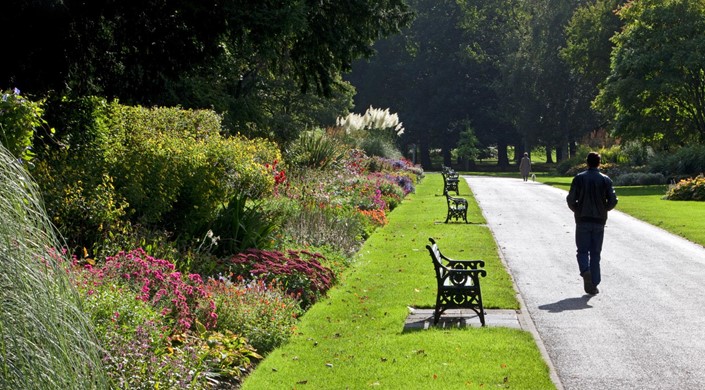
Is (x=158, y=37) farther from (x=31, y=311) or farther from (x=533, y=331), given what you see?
(x=31, y=311)

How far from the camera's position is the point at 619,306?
515 inches

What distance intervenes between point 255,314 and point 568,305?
16.0 feet

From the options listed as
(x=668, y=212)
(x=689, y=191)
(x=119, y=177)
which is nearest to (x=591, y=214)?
(x=119, y=177)

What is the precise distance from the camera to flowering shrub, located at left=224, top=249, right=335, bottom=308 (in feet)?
41.8

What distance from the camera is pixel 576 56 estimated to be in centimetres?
6875

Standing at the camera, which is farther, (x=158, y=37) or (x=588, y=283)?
(x=158, y=37)

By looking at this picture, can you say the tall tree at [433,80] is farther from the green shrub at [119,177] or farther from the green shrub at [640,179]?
the green shrub at [119,177]

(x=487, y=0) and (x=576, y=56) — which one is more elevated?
(x=487, y=0)

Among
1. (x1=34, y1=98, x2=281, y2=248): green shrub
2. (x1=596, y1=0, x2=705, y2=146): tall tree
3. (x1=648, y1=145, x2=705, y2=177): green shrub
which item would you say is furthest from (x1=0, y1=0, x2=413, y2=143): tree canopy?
(x1=596, y1=0, x2=705, y2=146): tall tree

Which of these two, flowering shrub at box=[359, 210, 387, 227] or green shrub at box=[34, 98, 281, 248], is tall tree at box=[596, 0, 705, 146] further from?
green shrub at box=[34, 98, 281, 248]

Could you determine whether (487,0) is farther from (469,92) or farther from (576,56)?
(576,56)

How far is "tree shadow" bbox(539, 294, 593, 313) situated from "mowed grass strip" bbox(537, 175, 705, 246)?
28.5 ft

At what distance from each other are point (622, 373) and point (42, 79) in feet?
31.2

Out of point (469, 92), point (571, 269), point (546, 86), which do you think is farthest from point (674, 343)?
point (469, 92)
